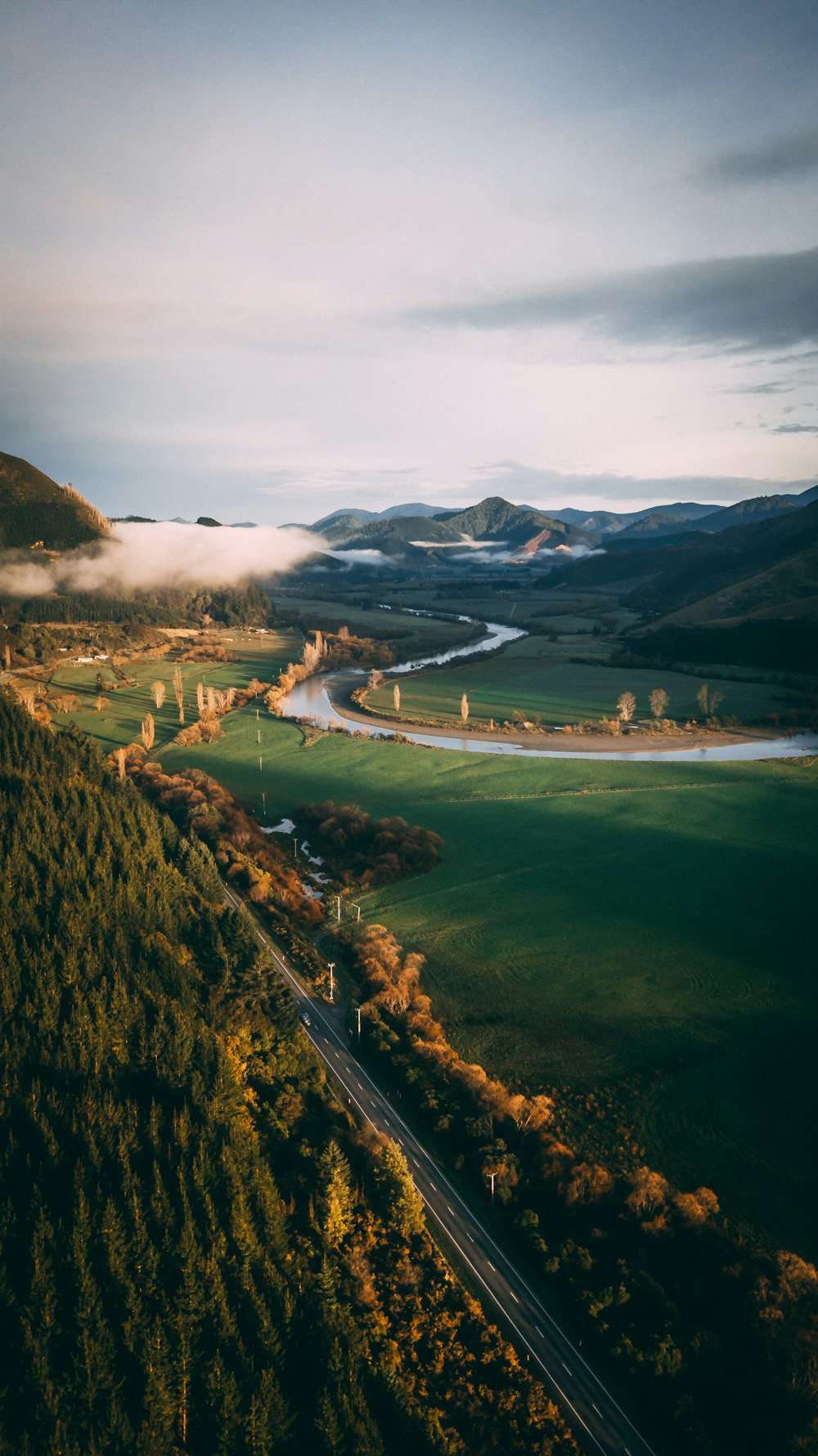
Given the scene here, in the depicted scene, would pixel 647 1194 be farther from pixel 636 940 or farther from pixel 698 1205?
pixel 636 940

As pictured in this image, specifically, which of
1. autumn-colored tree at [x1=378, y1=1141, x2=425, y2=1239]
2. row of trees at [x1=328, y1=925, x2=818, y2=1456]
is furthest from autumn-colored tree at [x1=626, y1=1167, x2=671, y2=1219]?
autumn-colored tree at [x1=378, y1=1141, x2=425, y2=1239]

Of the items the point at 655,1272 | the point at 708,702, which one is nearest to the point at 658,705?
the point at 708,702

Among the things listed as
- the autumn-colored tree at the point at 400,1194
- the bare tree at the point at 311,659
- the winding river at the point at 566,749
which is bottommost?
the autumn-colored tree at the point at 400,1194

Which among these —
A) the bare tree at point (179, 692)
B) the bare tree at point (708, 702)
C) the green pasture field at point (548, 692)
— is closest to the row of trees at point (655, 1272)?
the green pasture field at point (548, 692)

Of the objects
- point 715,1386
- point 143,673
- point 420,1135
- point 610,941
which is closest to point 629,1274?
point 715,1386

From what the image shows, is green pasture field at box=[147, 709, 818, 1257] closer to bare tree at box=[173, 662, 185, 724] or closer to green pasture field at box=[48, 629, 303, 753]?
green pasture field at box=[48, 629, 303, 753]

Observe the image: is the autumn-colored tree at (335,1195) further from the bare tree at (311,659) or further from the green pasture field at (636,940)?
the bare tree at (311,659)
